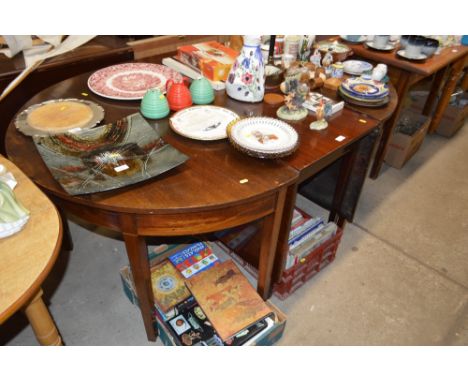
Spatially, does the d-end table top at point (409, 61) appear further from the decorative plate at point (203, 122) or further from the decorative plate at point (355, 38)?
the decorative plate at point (203, 122)

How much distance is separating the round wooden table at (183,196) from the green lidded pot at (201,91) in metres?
0.23

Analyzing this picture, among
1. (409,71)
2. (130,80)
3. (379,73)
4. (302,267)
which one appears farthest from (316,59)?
(302,267)

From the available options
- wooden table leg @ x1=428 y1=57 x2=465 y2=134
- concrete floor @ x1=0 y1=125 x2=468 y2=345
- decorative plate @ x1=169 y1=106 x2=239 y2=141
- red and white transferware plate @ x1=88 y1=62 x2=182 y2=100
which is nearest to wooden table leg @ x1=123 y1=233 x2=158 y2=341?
concrete floor @ x1=0 y1=125 x2=468 y2=345

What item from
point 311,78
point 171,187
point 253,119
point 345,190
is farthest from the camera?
point 345,190

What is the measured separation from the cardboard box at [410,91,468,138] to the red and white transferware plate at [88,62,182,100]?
7.02 feet

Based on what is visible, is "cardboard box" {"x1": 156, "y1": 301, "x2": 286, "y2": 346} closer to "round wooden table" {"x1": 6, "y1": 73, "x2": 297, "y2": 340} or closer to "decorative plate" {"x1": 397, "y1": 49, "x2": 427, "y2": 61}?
"round wooden table" {"x1": 6, "y1": 73, "x2": 297, "y2": 340}

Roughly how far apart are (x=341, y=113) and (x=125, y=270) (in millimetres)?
1105

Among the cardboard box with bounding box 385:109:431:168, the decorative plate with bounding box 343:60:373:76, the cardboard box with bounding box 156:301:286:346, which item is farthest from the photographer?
the cardboard box with bounding box 385:109:431:168

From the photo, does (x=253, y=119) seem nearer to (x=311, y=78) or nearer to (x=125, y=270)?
(x=311, y=78)

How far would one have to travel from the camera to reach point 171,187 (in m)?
1.09

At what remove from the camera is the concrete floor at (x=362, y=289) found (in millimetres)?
1568

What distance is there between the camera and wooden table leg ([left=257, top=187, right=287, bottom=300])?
1.26 metres

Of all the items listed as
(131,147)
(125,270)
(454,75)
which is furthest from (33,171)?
(454,75)

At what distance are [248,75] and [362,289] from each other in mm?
1117
